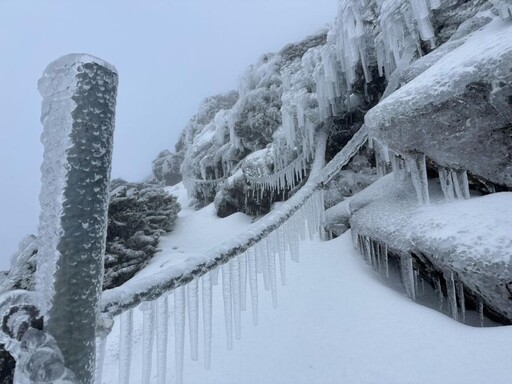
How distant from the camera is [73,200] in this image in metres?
1.04

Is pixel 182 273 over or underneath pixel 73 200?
underneath

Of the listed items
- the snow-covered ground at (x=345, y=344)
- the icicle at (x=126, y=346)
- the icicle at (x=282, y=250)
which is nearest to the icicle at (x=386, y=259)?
the snow-covered ground at (x=345, y=344)

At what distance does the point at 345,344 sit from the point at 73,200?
3.22 meters

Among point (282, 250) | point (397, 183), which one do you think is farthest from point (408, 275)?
point (397, 183)

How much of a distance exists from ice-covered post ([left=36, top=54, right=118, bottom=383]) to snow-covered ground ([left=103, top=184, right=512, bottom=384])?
5.13ft

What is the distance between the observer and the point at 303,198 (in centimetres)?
625

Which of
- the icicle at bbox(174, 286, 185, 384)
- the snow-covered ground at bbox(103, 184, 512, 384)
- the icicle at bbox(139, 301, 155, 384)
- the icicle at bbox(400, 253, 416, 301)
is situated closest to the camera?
the icicle at bbox(139, 301, 155, 384)

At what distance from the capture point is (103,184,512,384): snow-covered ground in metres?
2.68

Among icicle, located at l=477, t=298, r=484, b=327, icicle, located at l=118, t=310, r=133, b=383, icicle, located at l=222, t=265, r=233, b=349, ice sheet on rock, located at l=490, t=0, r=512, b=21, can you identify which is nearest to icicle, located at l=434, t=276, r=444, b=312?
icicle, located at l=477, t=298, r=484, b=327

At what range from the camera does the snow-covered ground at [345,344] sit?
268 cm

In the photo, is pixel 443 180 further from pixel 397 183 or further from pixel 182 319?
pixel 182 319

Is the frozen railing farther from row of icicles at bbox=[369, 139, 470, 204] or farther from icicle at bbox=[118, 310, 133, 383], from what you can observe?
row of icicles at bbox=[369, 139, 470, 204]

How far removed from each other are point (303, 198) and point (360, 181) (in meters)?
4.84

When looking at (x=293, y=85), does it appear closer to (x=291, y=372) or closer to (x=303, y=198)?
(x=303, y=198)
